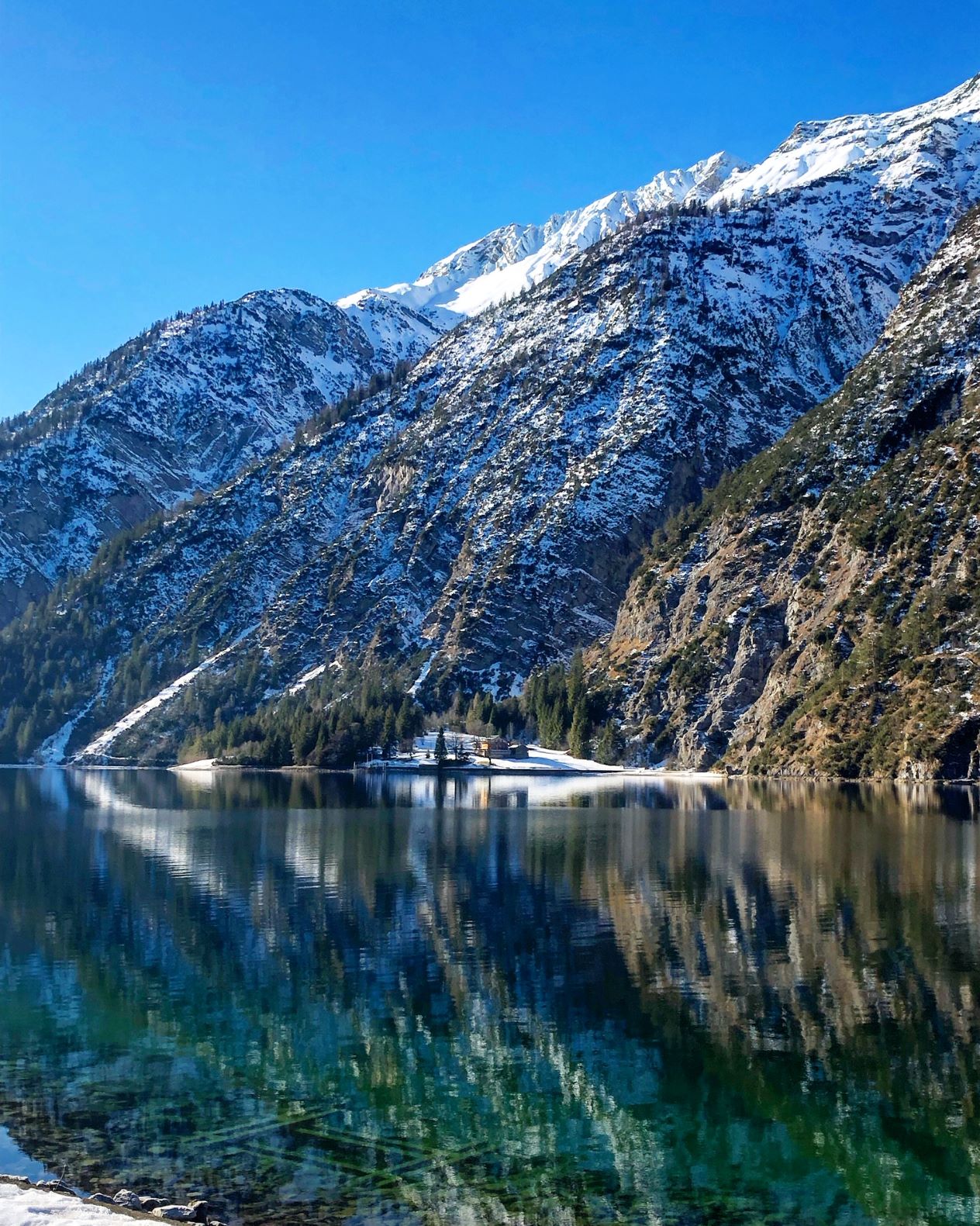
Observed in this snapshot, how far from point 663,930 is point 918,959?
10.0 m

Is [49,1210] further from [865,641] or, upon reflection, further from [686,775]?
[686,775]

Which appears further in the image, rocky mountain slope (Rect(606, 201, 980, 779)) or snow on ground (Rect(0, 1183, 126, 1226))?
rocky mountain slope (Rect(606, 201, 980, 779))

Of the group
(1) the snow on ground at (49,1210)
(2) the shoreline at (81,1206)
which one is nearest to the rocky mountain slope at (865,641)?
(2) the shoreline at (81,1206)

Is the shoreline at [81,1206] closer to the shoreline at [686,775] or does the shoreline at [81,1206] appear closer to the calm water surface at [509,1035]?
the calm water surface at [509,1035]

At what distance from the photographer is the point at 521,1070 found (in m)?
30.4

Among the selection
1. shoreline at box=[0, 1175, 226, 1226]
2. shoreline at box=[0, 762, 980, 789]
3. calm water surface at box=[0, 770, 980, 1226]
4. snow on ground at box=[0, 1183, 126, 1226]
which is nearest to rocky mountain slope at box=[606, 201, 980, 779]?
shoreline at box=[0, 762, 980, 789]

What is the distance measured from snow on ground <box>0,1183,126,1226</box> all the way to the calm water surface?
8.58ft

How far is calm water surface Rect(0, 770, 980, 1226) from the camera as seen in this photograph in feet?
78.3

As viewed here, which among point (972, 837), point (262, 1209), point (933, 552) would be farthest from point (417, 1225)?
point (933, 552)

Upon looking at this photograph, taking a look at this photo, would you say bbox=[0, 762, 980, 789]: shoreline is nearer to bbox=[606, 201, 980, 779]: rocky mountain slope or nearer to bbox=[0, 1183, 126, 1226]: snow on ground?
bbox=[606, 201, 980, 779]: rocky mountain slope

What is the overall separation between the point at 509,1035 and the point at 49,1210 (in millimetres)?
15368

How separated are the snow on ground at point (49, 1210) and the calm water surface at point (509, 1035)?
262cm

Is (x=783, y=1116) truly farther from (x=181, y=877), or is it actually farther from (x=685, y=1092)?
(x=181, y=877)

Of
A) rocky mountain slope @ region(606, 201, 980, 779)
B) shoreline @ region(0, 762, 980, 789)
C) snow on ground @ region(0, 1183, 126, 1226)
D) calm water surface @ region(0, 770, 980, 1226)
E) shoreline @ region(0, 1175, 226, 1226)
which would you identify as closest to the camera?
snow on ground @ region(0, 1183, 126, 1226)
